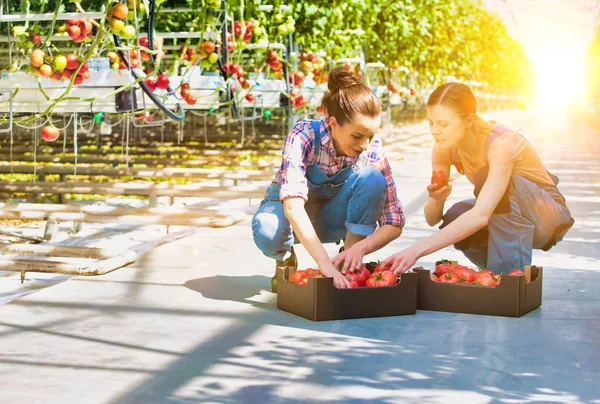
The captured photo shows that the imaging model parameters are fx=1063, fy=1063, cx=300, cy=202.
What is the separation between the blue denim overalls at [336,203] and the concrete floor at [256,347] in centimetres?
28

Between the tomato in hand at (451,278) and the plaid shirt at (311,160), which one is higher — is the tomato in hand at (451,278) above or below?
below

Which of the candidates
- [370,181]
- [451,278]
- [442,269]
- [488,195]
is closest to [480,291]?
[451,278]

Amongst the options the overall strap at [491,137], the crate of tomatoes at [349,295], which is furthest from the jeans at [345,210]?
the overall strap at [491,137]

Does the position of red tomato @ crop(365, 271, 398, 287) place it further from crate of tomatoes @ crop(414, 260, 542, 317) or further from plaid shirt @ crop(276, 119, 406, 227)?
plaid shirt @ crop(276, 119, 406, 227)

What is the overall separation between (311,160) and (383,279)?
0.59 m

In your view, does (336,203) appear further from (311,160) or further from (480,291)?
(480,291)

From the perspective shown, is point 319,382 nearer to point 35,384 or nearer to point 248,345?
point 248,345

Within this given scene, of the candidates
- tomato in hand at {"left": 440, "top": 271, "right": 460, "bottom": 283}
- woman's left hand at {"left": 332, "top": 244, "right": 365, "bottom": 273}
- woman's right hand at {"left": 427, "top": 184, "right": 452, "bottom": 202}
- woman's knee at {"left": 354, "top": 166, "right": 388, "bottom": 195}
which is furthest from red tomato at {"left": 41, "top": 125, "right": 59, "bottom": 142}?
tomato in hand at {"left": 440, "top": 271, "right": 460, "bottom": 283}

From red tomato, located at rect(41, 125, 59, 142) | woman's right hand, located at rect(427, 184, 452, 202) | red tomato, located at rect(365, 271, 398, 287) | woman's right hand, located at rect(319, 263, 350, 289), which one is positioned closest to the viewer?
woman's right hand, located at rect(319, 263, 350, 289)

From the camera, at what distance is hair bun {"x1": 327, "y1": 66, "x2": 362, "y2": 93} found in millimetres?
4259

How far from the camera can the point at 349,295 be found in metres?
4.09

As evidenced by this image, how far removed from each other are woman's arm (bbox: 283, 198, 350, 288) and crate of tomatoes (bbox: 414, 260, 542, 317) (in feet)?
1.37

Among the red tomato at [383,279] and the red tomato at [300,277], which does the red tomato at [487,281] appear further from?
the red tomato at [300,277]

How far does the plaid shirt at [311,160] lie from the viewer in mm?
4203
